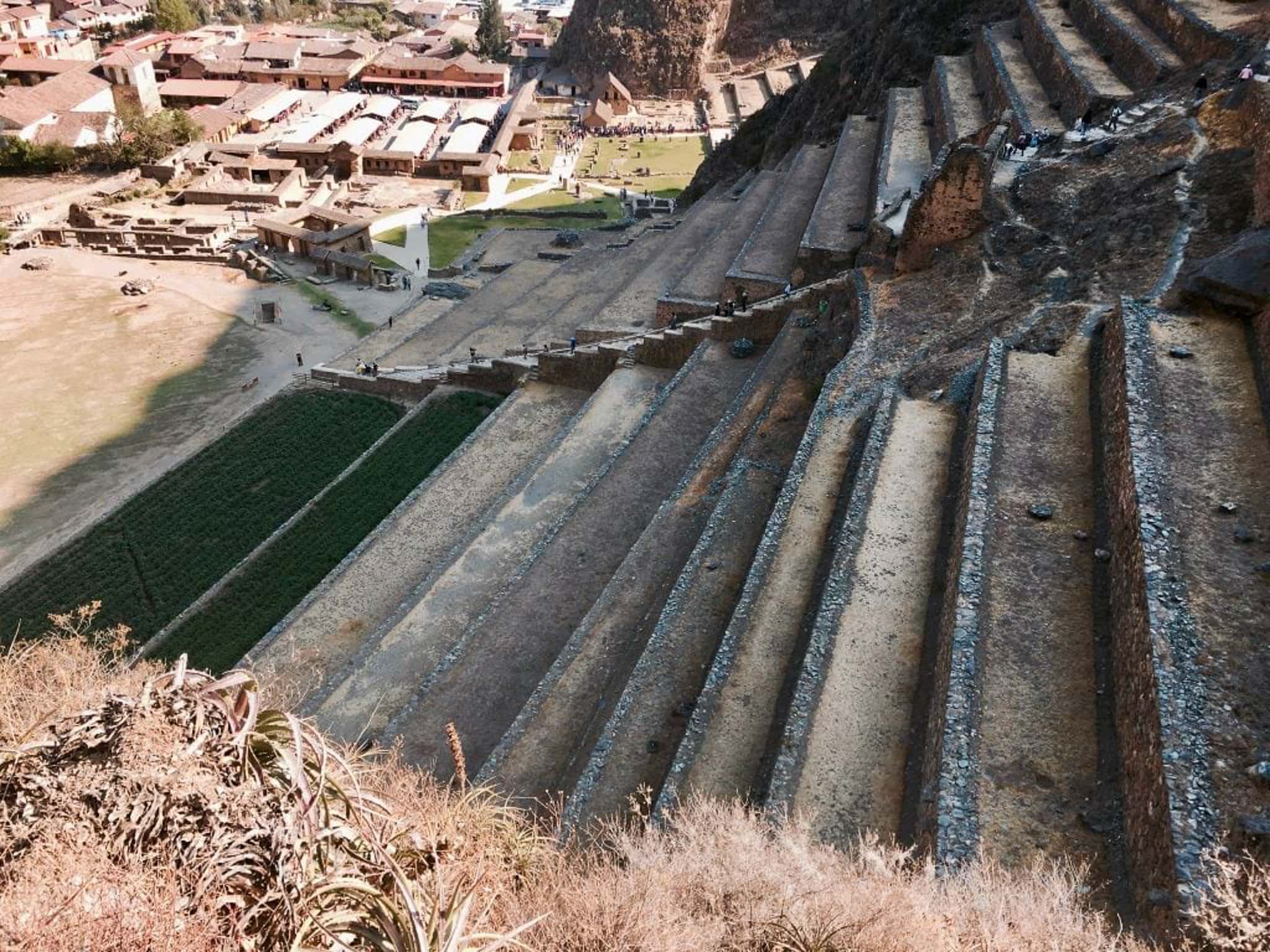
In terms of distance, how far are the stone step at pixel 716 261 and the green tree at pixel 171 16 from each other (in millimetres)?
72890

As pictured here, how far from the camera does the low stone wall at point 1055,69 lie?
765 inches

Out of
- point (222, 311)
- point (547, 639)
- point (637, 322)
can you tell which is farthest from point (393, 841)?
point (222, 311)

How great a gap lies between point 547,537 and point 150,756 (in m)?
9.88

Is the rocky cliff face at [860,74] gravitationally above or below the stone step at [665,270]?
above

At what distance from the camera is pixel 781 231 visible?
2291 centimetres

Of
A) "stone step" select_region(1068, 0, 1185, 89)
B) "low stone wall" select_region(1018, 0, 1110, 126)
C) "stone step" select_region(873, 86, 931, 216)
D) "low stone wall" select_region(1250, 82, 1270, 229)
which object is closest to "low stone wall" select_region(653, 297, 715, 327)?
"stone step" select_region(873, 86, 931, 216)

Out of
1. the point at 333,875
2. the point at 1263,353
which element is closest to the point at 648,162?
Result: the point at 1263,353

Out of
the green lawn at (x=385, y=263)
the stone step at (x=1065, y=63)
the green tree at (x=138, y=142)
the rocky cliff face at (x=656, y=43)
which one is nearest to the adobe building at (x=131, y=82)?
the green tree at (x=138, y=142)

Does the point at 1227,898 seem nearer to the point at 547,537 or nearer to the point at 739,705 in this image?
the point at 739,705

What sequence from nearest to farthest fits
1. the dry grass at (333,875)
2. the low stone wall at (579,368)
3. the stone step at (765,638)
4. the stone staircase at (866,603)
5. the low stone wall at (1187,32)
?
the dry grass at (333,875) < the stone staircase at (866,603) < the stone step at (765,638) < the low stone wall at (1187,32) < the low stone wall at (579,368)

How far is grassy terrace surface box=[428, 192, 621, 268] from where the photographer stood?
37.4 meters

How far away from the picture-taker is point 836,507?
11.1 metres

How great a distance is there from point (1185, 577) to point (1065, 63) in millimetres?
18098

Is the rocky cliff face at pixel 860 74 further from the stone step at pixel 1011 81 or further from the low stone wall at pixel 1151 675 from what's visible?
the low stone wall at pixel 1151 675
